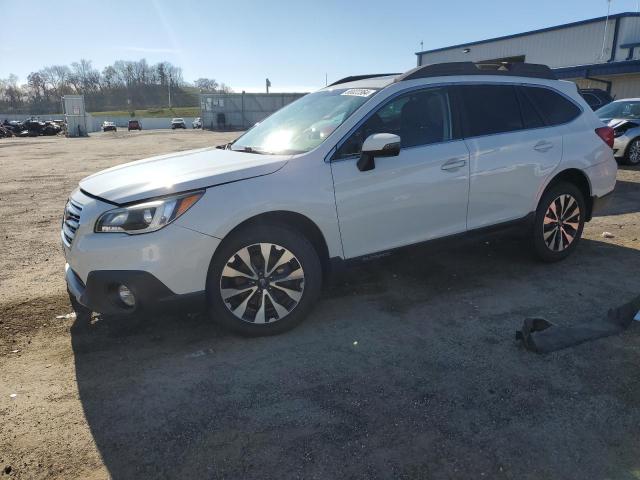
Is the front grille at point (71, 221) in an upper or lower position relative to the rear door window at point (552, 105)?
lower

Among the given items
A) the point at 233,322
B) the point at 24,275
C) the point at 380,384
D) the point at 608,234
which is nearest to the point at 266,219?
the point at 233,322

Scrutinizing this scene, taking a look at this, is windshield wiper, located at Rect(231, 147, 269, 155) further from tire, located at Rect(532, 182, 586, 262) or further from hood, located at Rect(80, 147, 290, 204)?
tire, located at Rect(532, 182, 586, 262)

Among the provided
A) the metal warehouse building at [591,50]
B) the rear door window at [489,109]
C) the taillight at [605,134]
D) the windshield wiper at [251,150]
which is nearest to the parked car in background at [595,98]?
the metal warehouse building at [591,50]

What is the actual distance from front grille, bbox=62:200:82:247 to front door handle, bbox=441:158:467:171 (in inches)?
110

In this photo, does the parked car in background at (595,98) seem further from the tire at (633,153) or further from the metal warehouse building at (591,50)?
the metal warehouse building at (591,50)

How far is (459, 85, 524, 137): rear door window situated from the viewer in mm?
4367

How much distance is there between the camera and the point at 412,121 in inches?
162

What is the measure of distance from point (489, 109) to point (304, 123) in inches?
67.4

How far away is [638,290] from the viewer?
436 centimetres

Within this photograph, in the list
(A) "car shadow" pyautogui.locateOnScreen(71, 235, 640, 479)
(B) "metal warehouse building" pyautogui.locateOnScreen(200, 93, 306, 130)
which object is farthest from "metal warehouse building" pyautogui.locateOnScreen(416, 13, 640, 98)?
(A) "car shadow" pyautogui.locateOnScreen(71, 235, 640, 479)

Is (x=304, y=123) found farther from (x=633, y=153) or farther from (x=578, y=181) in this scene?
(x=633, y=153)

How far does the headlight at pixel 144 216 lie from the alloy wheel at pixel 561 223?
3.60 metres

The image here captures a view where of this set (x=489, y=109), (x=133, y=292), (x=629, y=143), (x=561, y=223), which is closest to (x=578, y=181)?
(x=561, y=223)

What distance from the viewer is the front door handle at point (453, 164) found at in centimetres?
410
